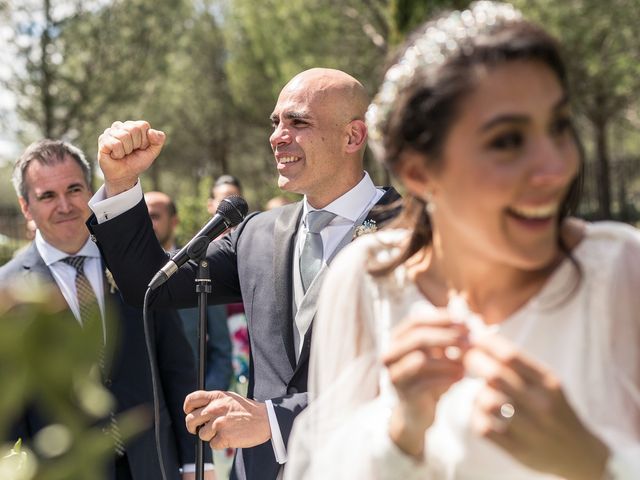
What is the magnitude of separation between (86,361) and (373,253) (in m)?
1.30

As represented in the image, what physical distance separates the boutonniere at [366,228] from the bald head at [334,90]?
22.6 inches

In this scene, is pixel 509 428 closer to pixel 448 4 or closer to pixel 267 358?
pixel 267 358

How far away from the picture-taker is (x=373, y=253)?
7.06 feet

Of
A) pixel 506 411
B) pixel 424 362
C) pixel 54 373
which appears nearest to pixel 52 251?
pixel 424 362

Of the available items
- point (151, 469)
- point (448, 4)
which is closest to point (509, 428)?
point (151, 469)

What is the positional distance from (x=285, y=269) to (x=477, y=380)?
1.80m

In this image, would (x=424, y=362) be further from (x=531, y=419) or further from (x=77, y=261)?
(x=77, y=261)

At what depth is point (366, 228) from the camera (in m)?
3.55

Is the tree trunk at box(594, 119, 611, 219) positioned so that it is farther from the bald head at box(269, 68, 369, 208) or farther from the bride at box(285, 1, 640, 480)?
the bride at box(285, 1, 640, 480)

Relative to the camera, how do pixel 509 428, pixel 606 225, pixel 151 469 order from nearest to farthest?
pixel 509 428, pixel 606 225, pixel 151 469

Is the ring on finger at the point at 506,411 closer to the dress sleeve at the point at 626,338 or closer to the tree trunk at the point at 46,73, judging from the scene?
the dress sleeve at the point at 626,338

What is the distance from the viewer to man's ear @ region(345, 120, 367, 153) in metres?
3.91

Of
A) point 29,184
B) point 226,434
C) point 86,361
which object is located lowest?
point 226,434

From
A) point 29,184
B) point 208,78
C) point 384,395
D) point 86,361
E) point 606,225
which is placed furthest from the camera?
point 208,78
